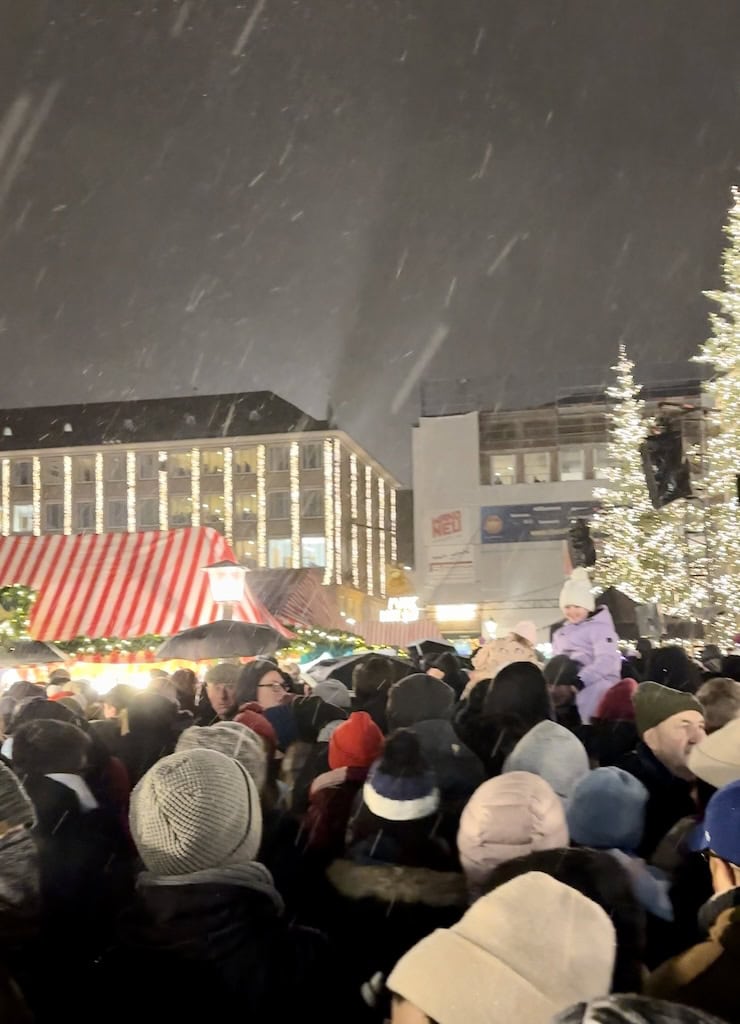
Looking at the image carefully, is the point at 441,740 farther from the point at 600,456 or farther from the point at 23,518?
the point at 23,518

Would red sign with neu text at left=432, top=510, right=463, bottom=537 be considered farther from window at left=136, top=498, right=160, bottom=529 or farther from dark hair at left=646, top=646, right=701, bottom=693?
dark hair at left=646, top=646, right=701, bottom=693

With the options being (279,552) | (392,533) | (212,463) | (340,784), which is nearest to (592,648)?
(340,784)

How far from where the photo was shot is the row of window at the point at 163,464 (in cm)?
6850

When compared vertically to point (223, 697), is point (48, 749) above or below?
above

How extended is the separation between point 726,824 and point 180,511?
69.1 metres

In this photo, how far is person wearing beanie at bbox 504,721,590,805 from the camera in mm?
3926

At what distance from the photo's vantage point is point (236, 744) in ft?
12.9

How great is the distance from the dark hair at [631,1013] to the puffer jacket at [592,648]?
5.63 m

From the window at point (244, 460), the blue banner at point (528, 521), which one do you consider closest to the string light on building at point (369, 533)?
the window at point (244, 460)

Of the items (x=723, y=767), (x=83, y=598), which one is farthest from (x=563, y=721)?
(x=83, y=598)

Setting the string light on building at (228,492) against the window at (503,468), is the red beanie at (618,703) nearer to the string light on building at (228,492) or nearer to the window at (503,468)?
the window at (503,468)

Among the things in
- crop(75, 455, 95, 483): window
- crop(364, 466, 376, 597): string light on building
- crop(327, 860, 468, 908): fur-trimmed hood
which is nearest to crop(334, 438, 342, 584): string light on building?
crop(364, 466, 376, 597): string light on building

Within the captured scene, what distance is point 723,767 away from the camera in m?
3.42

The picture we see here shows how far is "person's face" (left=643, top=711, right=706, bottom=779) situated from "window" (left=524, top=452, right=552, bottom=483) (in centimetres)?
4660
